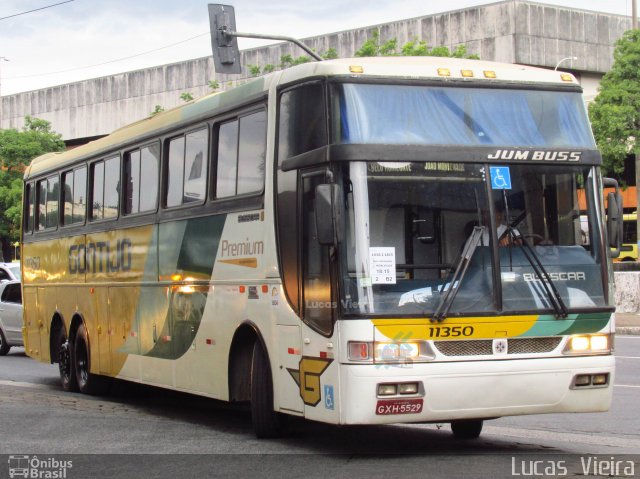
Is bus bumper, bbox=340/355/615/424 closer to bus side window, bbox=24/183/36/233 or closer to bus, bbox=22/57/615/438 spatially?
bus, bbox=22/57/615/438

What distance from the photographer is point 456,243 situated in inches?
380

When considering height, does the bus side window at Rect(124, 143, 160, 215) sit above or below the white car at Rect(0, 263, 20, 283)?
above

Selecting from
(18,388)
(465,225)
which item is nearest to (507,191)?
(465,225)

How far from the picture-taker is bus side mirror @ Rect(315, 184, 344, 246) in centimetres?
932

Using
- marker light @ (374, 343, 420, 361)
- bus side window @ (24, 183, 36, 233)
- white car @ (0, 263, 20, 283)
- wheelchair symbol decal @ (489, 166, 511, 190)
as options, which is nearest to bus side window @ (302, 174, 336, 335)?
marker light @ (374, 343, 420, 361)

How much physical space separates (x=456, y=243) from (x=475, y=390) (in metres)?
1.17

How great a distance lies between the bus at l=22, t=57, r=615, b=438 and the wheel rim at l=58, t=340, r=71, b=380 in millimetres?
6155

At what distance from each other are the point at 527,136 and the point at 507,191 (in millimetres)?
572

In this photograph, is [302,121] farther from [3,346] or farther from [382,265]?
[3,346]

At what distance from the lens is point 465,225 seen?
9656mm

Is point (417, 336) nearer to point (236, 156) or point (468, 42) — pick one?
point (236, 156)

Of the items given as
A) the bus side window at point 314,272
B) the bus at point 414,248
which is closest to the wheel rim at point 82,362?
the bus at point 414,248

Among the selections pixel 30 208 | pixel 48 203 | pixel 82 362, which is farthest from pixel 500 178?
pixel 30 208

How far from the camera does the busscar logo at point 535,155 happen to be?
9.86 m
